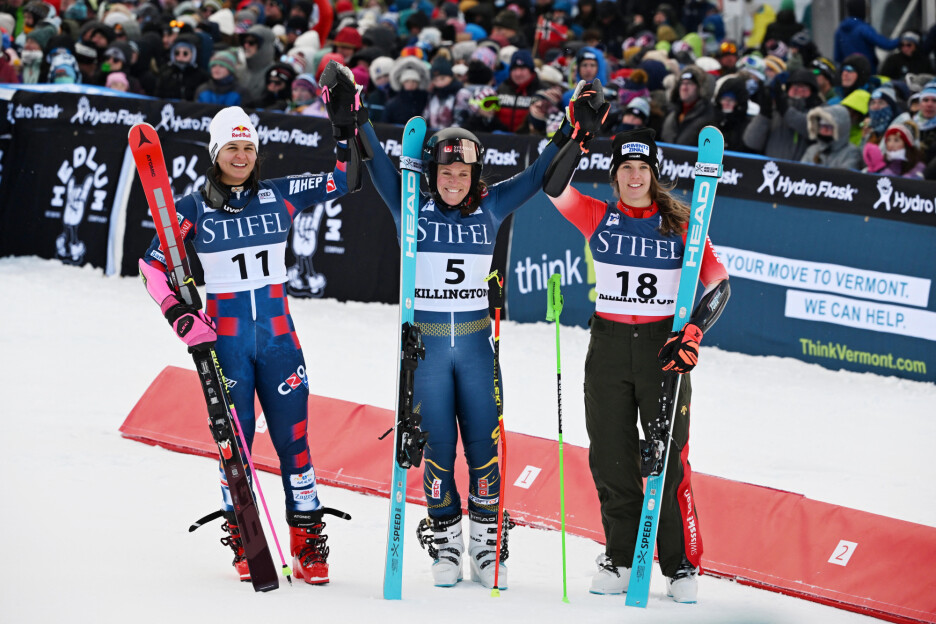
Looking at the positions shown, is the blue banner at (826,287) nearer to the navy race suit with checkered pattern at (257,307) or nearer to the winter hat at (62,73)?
the navy race suit with checkered pattern at (257,307)

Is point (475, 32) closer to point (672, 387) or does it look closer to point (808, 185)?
point (808, 185)

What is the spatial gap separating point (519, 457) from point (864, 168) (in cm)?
497

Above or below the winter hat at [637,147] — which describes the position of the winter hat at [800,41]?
above

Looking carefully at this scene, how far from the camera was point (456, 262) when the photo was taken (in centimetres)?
487

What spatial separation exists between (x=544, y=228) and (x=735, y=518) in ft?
15.3

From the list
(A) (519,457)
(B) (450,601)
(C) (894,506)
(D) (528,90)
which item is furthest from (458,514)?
(D) (528,90)

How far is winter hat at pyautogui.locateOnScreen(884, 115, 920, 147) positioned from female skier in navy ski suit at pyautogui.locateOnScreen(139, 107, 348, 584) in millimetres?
5731

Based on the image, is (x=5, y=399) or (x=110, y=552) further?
(x=5, y=399)

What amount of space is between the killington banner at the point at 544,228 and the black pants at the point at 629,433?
9.93ft

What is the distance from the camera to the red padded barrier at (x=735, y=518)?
5.11 m

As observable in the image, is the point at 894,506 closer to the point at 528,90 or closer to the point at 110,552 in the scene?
the point at 110,552

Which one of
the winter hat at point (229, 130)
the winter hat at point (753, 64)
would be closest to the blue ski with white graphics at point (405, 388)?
the winter hat at point (229, 130)

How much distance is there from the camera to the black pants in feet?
15.8

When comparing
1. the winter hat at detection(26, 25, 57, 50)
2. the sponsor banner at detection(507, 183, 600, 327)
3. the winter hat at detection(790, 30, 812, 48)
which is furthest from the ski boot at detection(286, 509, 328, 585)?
the winter hat at detection(26, 25, 57, 50)
